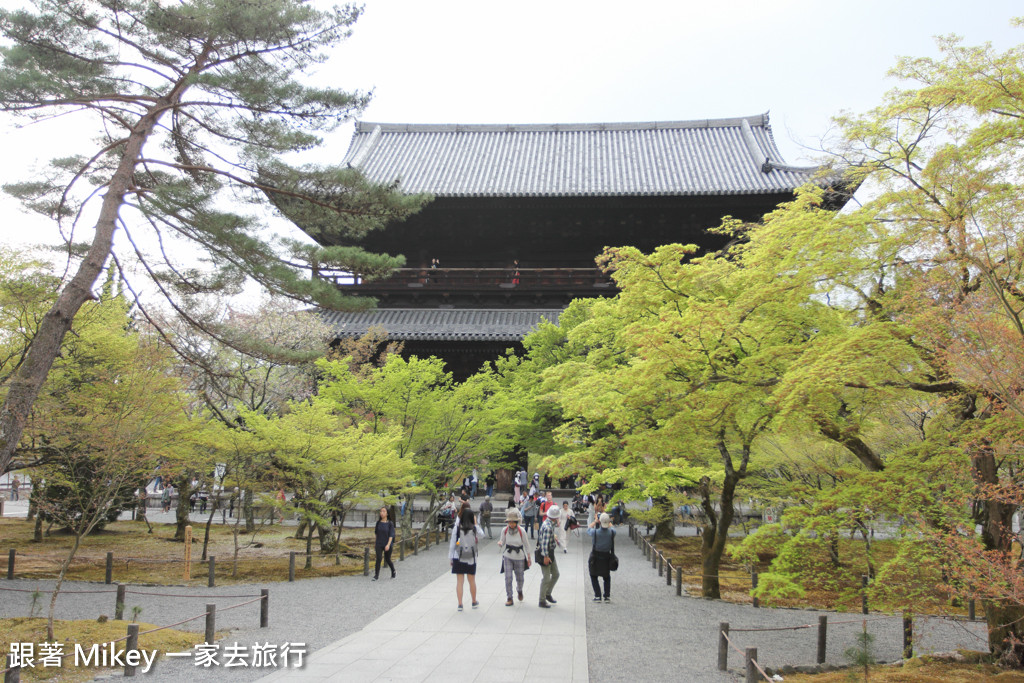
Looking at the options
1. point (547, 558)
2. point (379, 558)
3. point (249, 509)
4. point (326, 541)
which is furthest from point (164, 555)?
point (547, 558)

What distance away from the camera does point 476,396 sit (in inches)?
669

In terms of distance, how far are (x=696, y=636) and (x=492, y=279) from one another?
16953 millimetres

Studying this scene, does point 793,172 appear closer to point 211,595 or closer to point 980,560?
point 980,560

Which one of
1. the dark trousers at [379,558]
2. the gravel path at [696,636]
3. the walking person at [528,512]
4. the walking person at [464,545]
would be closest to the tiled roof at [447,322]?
the walking person at [528,512]

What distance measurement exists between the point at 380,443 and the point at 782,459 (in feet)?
24.5

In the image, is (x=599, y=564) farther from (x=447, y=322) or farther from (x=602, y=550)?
(x=447, y=322)

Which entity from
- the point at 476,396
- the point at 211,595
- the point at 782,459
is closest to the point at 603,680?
the point at 782,459

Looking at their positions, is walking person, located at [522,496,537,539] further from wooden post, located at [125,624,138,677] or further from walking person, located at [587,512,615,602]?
wooden post, located at [125,624,138,677]

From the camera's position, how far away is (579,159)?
28344 millimetres

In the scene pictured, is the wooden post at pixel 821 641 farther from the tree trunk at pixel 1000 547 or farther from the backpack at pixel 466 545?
the backpack at pixel 466 545

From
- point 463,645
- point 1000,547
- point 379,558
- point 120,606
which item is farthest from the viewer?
point 379,558

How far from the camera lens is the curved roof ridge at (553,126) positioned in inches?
1222

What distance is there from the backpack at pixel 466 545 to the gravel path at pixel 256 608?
1.57m

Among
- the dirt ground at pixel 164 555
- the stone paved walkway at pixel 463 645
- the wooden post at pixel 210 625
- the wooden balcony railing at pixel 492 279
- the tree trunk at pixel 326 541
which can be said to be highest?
the wooden balcony railing at pixel 492 279
